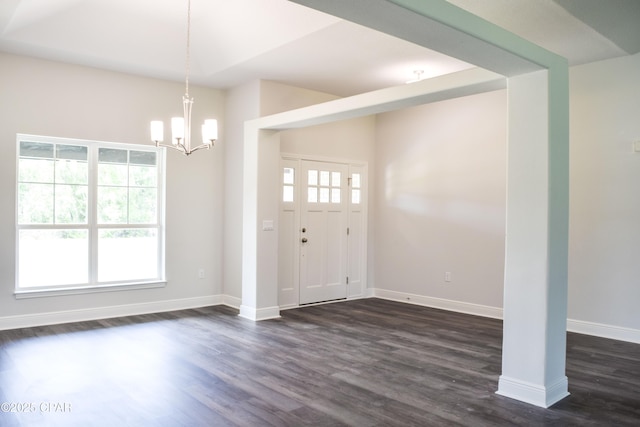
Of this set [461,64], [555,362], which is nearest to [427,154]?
[461,64]

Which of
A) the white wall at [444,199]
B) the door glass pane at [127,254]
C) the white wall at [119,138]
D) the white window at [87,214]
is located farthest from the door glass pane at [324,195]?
the door glass pane at [127,254]

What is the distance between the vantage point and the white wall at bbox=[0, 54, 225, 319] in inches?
195

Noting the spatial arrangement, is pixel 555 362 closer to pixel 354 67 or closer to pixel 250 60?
pixel 354 67

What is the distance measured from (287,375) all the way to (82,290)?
3.02 metres

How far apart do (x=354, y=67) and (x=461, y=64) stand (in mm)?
1171

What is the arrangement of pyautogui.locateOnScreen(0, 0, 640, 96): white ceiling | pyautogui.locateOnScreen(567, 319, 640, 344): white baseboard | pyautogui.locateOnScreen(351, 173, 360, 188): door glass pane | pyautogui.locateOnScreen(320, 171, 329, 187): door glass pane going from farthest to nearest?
pyautogui.locateOnScreen(351, 173, 360, 188): door glass pane < pyautogui.locateOnScreen(320, 171, 329, 187): door glass pane < pyautogui.locateOnScreen(567, 319, 640, 344): white baseboard < pyautogui.locateOnScreen(0, 0, 640, 96): white ceiling

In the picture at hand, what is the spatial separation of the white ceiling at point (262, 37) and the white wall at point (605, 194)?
328mm

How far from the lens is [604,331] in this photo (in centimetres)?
479

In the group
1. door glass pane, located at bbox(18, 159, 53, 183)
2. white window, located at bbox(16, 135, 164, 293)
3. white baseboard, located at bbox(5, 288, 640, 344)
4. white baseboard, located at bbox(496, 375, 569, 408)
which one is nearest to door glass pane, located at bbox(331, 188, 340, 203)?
white baseboard, located at bbox(5, 288, 640, 344)

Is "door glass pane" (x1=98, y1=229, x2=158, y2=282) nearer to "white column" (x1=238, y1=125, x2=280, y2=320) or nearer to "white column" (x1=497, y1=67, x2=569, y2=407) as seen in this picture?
"white column" (x1=238, y1=125, x2=280, y2=320)

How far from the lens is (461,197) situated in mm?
6086

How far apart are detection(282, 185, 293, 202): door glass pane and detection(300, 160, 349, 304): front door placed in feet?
0.58

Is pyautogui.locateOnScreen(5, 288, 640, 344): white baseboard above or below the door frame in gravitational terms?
below

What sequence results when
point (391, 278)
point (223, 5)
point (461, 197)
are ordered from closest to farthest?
point (223, 5), point (461, 197), point (391, 278)
